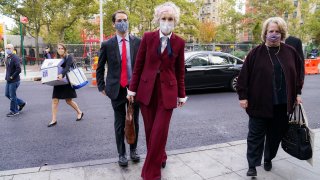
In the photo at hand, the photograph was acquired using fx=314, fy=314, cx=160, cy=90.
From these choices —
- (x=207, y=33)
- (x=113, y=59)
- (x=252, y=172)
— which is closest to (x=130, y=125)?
(x=113, y=59)

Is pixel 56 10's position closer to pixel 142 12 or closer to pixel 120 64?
pixel 142 12

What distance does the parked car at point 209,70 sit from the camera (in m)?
10.4

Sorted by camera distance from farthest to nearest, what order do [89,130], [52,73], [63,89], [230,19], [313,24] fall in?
[230,19], [313,24], [63,89], [52,73], [89,130]

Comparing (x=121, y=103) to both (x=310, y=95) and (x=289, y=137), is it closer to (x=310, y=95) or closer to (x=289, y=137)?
(x=289, y=137)

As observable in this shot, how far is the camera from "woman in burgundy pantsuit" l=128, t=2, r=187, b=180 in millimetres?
3439

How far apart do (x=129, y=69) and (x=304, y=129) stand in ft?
7.19

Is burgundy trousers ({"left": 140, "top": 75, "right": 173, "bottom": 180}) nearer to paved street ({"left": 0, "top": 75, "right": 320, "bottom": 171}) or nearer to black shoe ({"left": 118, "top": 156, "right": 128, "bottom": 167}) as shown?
black shoe ({"left": 118, "top": 156, "right": 128, "bottom": 167})

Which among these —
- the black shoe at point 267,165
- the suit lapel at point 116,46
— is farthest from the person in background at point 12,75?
the black shoe at point 267,165

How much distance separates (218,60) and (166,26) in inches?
306

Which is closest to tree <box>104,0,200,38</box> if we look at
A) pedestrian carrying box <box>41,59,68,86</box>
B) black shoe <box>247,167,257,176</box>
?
pedestrian carrying box <box>41,59,68,86</box>

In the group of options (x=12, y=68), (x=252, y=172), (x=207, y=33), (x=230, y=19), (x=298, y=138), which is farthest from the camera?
(x=207, y=33)

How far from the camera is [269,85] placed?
360 centimetres

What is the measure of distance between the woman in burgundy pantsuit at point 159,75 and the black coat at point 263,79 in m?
0.82

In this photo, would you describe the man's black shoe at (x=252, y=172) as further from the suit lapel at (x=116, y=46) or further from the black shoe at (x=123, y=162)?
the suit lapel at (x=116, y=46)
